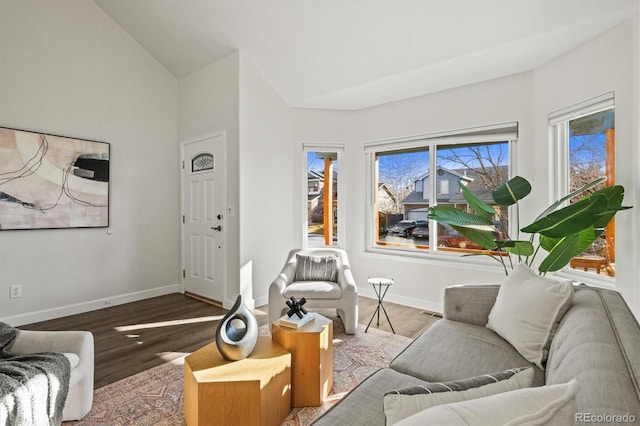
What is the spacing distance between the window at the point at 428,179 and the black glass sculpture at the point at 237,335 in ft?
8.71

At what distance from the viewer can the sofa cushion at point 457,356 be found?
151cm

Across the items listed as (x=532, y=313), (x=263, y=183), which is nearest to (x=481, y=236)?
(x=532, y=313)

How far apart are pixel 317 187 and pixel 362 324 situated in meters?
1.94

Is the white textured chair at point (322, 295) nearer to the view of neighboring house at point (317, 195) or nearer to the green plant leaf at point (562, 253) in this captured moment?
the view of neighboring house at point (317, 195)

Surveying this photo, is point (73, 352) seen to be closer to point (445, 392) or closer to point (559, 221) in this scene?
point (445, 392)

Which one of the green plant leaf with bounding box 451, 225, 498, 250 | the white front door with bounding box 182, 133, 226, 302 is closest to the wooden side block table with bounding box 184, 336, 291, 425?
the green plant leaf with bounding box 451, 225, 498, 250

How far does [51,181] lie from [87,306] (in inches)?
56.0

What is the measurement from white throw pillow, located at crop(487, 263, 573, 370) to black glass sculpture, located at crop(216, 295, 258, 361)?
4.52 feet

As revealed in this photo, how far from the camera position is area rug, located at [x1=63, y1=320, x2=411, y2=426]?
1.84 meters

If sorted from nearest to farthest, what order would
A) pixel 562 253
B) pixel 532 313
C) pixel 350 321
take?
1. pixel 532 313
2. pixel 562 253
3. pixel 350 321

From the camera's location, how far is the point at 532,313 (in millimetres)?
1690

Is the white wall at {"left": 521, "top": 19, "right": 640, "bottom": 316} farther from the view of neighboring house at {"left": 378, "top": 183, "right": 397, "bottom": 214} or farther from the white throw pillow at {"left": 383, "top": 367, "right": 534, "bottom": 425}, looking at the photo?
the white throw pillow at {"left": 383, "top": 367, "right": 534, "bottom": 425}

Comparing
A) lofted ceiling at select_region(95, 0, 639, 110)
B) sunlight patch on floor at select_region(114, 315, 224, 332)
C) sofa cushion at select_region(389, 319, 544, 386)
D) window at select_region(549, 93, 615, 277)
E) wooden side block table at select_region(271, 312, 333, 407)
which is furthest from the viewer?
sunlight patch on floor at select_region(114, 315, 224, 332)

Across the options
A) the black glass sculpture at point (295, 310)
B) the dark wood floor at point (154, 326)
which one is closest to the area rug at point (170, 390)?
the dark wood floor at point (154, 326)
